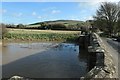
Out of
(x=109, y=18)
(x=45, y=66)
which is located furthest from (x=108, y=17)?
(x=45, y=66)

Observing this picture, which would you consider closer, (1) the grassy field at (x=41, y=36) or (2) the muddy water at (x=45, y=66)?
(2) the muddy water at (x=45, y=66)

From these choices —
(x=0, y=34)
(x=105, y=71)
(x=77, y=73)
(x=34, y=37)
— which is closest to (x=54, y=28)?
(x=34, y=37)

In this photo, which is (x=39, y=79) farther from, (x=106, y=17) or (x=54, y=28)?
(x=54, y=28)

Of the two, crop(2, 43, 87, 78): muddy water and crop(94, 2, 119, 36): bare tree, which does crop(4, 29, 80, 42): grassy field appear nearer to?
crop(94, 2, 119, 36): bare tree

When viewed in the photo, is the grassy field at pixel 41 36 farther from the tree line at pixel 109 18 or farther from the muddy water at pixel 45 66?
the muddy water at pixel 45 66

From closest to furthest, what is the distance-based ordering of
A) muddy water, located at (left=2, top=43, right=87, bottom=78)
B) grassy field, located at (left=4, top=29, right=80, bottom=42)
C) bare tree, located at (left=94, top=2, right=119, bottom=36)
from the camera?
muddy water, located at (left=2, top=43, right=87, bottom=78) < grassy field, located at (left=4, top=29, right=80, bottom=42) < bare tree, located at (left=94, top=2, right=119, bottom=36)

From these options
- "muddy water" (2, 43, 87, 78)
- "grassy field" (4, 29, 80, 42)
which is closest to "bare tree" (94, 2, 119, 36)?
"grassy field" (4, 29, 80, 42)

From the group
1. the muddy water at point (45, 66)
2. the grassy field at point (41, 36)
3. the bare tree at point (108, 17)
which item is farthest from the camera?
the bare tree at point (108, 17)

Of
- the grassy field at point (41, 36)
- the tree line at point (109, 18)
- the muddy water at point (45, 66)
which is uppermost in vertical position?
the tree line at point (109, 18)

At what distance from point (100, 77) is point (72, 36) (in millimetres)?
63943

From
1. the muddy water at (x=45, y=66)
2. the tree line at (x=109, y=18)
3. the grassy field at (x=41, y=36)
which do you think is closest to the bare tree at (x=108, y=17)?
the tree line at (x=109, y=18)

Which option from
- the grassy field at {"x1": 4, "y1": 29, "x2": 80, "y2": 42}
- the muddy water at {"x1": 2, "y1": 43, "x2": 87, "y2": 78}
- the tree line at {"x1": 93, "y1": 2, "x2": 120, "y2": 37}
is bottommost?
the muddy water at {"x1": 2, "y1": 43, "x2": 87, "y2": 78}

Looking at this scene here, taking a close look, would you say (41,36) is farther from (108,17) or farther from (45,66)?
(45,66)

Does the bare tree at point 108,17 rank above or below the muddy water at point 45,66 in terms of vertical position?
above
